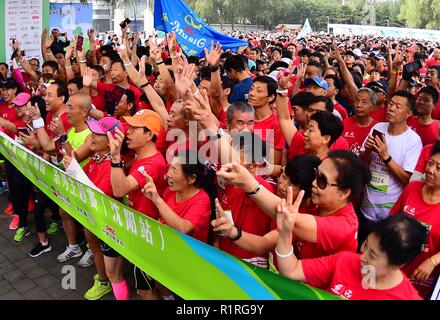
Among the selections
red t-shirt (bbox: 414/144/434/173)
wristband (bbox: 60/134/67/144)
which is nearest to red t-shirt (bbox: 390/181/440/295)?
red t-shirt (bbox: 414/144/434/173)

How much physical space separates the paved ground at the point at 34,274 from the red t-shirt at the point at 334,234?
215 cm

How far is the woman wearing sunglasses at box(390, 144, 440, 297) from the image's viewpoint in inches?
98.2

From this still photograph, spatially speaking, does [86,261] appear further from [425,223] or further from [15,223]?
[425,223]

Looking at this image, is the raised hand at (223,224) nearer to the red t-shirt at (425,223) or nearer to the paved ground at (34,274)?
the red t-shirt at (425,223)

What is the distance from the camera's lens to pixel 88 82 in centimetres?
547

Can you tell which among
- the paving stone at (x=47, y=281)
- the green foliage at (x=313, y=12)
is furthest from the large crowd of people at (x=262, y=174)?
the green foliage at (x=313, y=12)

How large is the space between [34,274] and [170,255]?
217cm

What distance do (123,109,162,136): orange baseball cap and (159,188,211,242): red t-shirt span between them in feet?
2.31

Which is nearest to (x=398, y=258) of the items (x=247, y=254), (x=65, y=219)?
(x=247, y=254)

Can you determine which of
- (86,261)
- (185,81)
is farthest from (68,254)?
(185,81)

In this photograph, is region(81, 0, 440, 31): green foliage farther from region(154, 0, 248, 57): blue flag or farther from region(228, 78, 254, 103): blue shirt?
region(228, 78, 254, 103): blue shirt

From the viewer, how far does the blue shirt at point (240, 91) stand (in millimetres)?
5223

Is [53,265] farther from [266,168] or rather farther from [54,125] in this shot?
[266,168]

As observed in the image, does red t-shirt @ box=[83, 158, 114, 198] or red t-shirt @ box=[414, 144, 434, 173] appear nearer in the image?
red t-shirt @ box=[414, 144, 434, 173]
